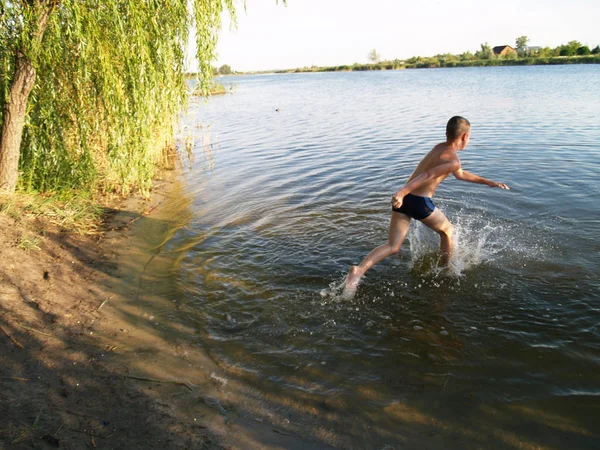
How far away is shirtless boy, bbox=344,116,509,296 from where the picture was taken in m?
4.84

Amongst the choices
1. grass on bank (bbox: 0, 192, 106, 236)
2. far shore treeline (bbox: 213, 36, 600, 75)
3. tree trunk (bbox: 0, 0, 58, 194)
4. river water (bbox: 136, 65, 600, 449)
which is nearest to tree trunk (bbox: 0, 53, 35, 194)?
tree trunk (bbox: 0, 0, 58, 194)

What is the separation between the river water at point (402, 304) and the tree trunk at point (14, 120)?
105 inches

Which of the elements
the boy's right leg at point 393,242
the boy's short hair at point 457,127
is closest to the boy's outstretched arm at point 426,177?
the boy's short hair at point 457,127

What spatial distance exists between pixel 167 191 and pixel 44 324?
6441 millimetres

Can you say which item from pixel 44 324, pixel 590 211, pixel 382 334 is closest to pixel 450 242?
pixel 382 334

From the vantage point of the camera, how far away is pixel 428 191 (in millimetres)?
5137

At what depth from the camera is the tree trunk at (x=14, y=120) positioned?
6.42 m

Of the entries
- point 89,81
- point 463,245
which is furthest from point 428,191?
point 89,81

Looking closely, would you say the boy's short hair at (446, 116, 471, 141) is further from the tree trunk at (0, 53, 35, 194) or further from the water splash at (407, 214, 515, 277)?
the tree trunk at (0, 53, 35, 194)

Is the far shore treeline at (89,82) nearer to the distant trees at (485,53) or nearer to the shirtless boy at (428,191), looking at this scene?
the shirtless boy at (428,191)

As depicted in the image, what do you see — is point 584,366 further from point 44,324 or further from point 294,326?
point 44,324

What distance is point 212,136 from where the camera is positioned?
18969mm

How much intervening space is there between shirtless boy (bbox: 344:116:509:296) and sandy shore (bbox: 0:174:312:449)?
227 centimetres

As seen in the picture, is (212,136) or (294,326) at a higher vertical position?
(212,136)
